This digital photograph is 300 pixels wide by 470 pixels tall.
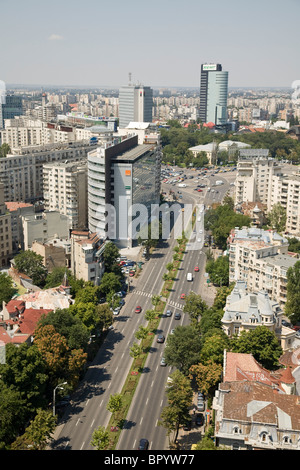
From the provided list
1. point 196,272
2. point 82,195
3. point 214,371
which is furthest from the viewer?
point 82,195

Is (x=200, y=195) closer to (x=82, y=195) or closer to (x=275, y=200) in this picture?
(x=275, y=200)

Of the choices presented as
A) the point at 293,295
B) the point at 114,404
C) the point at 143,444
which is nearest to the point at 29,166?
the point at 293,295

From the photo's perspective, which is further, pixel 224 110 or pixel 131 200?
pixel 224 110

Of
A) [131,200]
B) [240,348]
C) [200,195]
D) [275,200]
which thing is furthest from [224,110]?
[240,348]

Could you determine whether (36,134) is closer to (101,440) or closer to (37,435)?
(37,435)

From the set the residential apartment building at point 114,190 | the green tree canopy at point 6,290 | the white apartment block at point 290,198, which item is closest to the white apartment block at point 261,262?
the residential apartment building at point 114,190

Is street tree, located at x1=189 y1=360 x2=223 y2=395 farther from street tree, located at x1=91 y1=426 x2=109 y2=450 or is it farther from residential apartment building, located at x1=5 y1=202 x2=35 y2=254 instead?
residential apartment building, located at x1=5 y1=202 x2=35 y2=254
